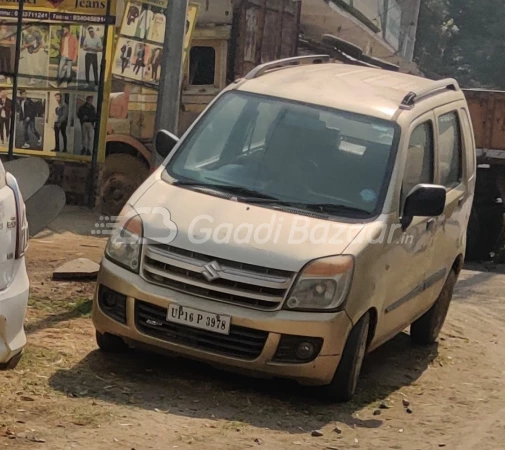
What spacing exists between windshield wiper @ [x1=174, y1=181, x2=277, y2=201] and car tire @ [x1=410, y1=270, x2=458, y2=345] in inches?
82.2

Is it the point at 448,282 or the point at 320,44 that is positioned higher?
the point at 320,44

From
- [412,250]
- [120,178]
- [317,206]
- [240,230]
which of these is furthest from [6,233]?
[120,178]

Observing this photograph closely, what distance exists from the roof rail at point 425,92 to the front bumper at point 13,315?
287 cm

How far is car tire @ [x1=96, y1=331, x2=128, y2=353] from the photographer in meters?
6.50

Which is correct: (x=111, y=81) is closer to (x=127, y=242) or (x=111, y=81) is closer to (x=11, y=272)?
(x=127, y=242)

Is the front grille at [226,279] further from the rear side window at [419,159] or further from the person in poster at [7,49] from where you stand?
the person in poster at [7,49]

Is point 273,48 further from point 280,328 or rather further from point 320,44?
point 280,328

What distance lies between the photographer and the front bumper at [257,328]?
229 inches

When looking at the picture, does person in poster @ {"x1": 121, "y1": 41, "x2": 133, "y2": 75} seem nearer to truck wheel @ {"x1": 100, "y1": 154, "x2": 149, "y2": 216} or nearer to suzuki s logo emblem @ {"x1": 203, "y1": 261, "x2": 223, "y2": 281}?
truck wheel @ {"x1": 100, "y1": 154, "x2": 149, "y2": 216}

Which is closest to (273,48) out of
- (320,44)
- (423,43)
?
(320,44)

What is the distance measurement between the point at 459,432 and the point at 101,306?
2103 mm

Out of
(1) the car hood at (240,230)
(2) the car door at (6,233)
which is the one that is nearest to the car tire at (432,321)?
(1) the car hood at (240,230)

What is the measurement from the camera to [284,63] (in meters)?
7.91

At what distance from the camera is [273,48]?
1512cm
